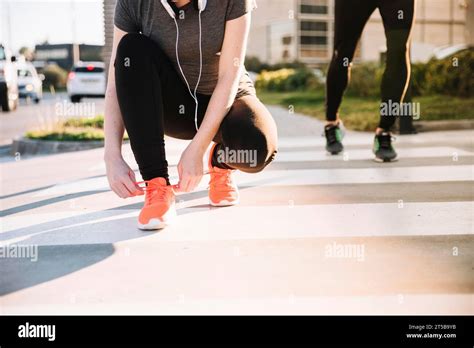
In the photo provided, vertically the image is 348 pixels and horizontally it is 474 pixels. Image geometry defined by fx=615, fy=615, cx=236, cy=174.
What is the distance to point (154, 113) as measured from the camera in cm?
266

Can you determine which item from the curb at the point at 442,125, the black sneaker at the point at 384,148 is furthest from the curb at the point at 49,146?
the curb at the point at 442,125

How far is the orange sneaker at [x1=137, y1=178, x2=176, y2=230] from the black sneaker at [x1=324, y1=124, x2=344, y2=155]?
85.9 inches

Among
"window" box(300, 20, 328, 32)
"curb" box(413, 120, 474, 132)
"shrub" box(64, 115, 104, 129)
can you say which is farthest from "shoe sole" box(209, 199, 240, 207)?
"window" box(300, 20, 328, 32)

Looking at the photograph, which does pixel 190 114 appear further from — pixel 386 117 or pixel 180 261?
pixel 386 117

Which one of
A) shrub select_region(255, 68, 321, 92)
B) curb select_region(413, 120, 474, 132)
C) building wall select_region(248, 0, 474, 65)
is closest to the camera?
curb select_region(413, 120, 474, 132)

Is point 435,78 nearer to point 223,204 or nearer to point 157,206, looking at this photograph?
point 223,204

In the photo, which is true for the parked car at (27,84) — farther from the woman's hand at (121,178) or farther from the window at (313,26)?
the woman's hand at (121,178)

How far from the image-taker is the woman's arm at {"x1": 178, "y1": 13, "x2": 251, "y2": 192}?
254cm

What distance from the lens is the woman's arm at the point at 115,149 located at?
257cm

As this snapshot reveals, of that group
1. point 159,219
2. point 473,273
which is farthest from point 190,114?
point 473,273

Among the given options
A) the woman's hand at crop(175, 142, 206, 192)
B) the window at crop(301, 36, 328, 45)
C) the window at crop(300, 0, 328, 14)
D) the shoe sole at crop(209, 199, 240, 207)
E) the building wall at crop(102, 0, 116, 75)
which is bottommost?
the shoe sole at crop(209, 199, 240, 207)

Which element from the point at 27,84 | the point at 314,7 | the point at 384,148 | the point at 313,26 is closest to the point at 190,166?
the point at 384,148

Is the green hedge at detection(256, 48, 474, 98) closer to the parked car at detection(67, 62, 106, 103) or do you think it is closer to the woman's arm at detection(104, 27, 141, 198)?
the woman's arm at detection(104, 27, 141, 198)

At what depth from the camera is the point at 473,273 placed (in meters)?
2.06
